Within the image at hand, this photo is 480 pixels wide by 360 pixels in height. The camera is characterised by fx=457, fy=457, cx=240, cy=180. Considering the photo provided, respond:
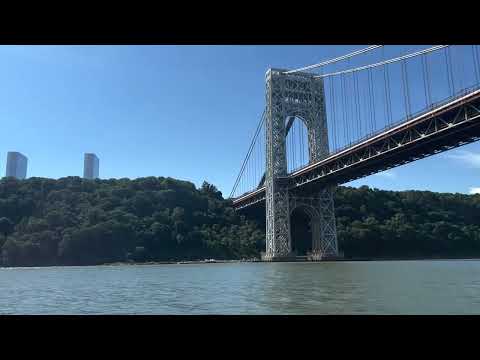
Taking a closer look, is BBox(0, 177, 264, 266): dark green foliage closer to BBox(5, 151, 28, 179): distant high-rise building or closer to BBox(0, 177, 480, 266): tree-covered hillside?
BBox(0, 177, 480, 266): tree-covered hillside

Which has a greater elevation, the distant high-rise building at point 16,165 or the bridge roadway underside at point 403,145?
the distant high-rise building at point 16,165

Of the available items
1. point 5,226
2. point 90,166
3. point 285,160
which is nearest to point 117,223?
point 5,226

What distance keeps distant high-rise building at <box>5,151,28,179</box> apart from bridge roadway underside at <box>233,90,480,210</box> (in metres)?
116

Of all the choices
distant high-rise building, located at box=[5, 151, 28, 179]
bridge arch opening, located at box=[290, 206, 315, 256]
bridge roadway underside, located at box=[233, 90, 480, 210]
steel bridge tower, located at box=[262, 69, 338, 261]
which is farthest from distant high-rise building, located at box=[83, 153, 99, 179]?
bridge roadway underside, located at box=[233, 90, 480, 210]

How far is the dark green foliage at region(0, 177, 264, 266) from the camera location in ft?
193

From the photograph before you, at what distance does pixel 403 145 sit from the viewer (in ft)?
122

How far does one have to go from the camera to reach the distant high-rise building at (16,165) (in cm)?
14200

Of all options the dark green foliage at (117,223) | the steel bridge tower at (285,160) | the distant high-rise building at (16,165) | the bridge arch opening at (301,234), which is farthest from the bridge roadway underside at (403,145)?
the distant high-rise building at (16,165)

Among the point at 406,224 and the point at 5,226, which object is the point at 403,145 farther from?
the point at 5,226

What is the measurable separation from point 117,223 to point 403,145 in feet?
129

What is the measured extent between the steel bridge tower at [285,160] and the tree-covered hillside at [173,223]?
8.01 metres

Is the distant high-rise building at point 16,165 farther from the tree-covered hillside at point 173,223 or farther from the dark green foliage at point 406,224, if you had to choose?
the dark green foliage at point 406,224
